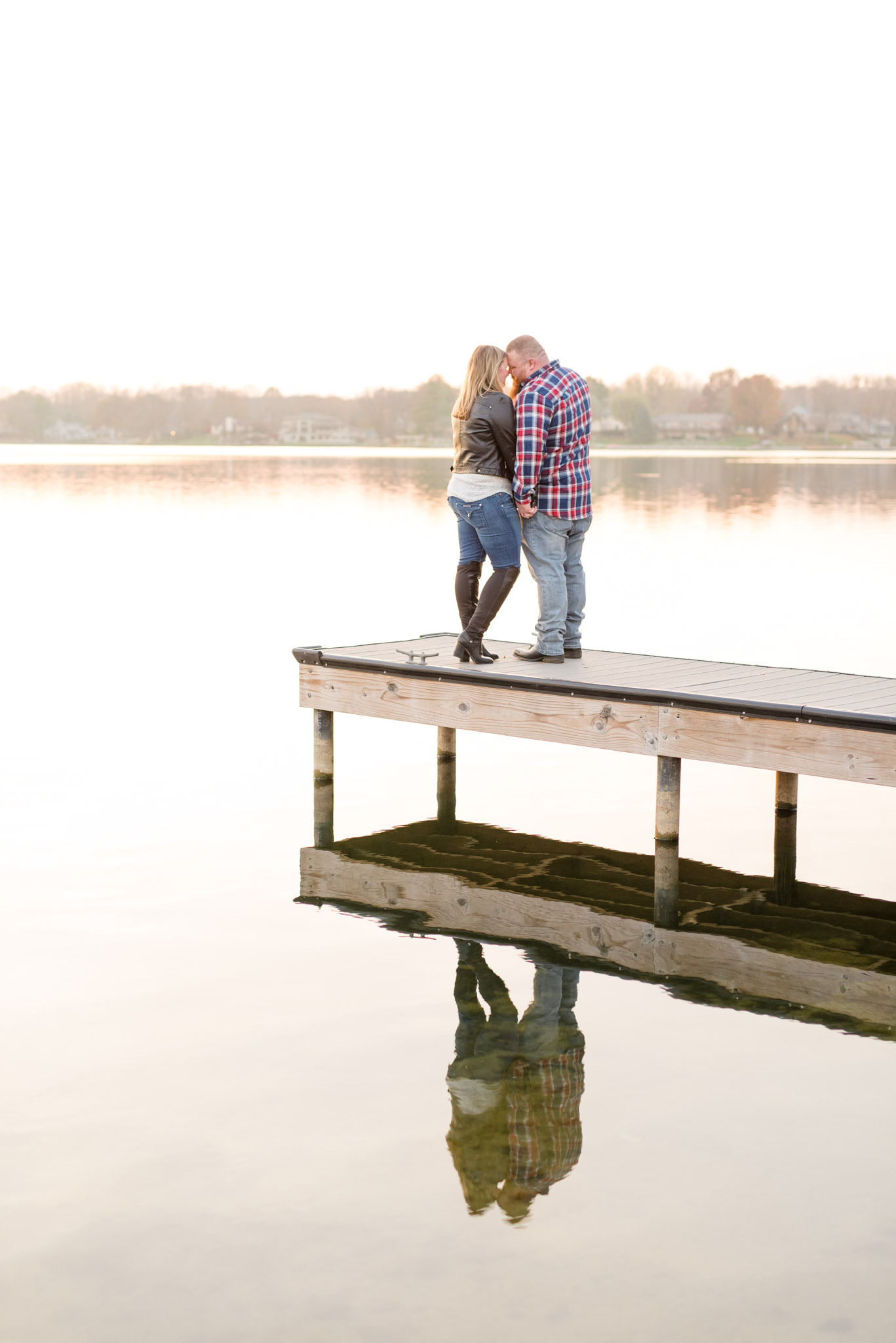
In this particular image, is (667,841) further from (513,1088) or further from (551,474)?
(513,1088)

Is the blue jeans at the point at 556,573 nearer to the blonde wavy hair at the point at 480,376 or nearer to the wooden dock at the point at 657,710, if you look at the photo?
the wooden dock at the point at 657,710

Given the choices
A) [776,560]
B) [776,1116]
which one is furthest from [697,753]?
[776,560]

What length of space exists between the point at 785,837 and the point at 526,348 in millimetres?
3857

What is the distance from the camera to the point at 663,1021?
739 cm

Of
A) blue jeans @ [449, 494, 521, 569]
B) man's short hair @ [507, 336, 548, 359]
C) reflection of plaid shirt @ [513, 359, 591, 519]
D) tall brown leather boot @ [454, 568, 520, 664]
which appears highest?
man's short hair @ [507, 336, 548, 359]

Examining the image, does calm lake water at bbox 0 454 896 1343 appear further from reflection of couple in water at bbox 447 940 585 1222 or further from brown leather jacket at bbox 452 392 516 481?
brown leather jacket at bbox 452 392 516 481

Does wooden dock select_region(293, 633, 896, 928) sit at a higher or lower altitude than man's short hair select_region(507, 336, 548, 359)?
lower

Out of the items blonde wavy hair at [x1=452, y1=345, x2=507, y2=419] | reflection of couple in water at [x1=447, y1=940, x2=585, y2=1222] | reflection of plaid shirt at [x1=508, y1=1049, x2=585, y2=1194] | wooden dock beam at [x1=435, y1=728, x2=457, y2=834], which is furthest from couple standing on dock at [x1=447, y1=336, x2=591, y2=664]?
reflection of plaid shirt at [x1=508, y1=1049, x2=585, y2=1194]

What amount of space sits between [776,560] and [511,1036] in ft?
97.3

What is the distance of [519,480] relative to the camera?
9336 mm

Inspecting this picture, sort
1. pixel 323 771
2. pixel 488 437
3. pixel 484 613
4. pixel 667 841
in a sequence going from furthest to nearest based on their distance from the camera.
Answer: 1. pixel 323 771
2. pixel 484 613
3. pixel 488 437
4. pixel 667 841

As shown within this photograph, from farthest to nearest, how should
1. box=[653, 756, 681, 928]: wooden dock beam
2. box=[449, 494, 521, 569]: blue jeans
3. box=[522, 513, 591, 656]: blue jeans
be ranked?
box=[522, 513, 591, 656]: blue jeans
box=[449, 494, 521, 569]: blue jeans
box=[653, 756, 681, 928]: wooden dock beam

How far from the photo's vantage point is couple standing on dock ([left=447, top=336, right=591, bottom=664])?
361 inches

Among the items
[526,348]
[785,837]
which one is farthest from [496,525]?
[785,837]
